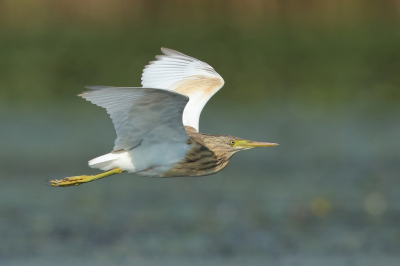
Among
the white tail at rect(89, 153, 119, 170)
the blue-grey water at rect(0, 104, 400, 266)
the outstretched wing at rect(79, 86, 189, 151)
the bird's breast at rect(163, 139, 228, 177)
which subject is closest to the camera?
→ the outstretched wing at rect(79, 86, 189, 151)

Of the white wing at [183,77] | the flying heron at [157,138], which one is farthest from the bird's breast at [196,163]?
the white wing at [183,77]

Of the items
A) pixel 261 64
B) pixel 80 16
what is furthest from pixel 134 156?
pixel 80 16

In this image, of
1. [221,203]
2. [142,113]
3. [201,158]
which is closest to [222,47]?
[221,203]

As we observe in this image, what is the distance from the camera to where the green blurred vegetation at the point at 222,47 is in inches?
650

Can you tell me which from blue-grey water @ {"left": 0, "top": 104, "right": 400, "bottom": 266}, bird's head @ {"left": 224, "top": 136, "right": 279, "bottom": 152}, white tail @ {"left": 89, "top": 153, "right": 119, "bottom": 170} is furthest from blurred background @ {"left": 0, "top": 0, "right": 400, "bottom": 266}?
white tail @ {"left": 89, "top": 153, "right": 119, "bottom": 170}

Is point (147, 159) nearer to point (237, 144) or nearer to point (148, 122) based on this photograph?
point (148, 122)

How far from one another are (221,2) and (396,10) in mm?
4528

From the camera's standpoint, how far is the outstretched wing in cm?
530

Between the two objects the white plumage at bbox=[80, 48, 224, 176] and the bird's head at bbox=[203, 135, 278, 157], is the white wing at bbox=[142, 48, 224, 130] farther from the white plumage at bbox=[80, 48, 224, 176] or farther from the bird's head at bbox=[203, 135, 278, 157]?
the bird's head at bbox=[203, 135, 278, 157]

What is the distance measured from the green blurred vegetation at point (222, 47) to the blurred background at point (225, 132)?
4cm

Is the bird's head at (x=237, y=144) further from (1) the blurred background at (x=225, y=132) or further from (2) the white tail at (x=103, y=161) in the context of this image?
(1) the blurred background at (x=225, y=132)

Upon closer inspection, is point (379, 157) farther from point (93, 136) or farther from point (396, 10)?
point (396, 10)

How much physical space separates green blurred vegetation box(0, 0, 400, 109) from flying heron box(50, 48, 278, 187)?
30.6ft

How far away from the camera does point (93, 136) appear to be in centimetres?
1377
